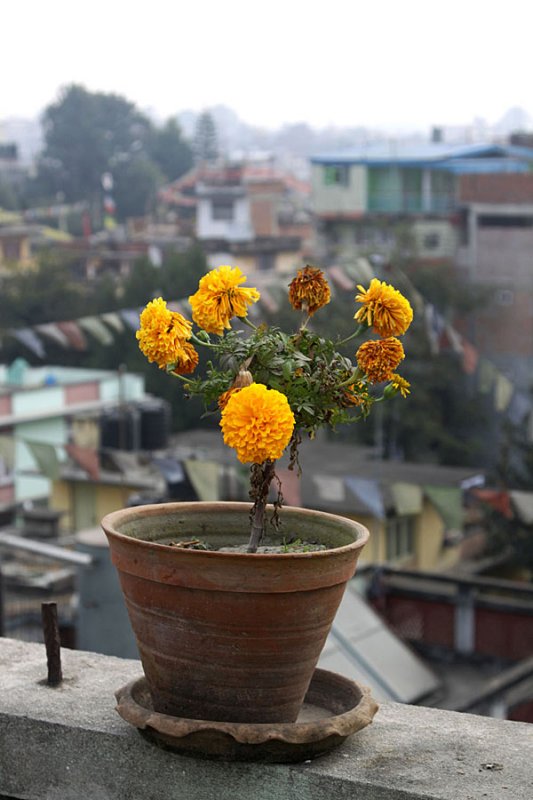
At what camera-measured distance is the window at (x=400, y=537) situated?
71.7 ft

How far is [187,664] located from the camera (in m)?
2.32

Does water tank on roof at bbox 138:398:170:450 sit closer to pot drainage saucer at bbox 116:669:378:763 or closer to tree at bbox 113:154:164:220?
pot drainage saucer at bbox 116:669:378:763

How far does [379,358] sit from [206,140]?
10443 cm

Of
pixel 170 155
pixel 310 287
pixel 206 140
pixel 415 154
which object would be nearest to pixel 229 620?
pixel 310 287

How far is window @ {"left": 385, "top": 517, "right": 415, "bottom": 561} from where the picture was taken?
21859 mm

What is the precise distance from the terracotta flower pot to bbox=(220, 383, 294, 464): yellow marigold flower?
0.19 m

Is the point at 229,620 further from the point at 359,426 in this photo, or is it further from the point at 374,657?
the point at 359,426

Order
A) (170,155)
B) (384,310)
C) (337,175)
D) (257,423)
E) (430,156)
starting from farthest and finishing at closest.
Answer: (170,155) < (337,175) < (430,156) < (384,310) < (257,423)

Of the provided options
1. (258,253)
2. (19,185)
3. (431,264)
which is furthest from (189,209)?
(431,264)

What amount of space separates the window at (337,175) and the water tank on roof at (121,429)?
1006 inches

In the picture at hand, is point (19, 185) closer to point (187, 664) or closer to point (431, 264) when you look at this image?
point (431, 264)

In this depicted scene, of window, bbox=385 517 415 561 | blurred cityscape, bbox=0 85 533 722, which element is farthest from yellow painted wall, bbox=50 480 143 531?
window, bbox=385 517 415 561

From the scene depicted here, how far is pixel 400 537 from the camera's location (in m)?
22.1

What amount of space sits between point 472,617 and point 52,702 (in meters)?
12.9
